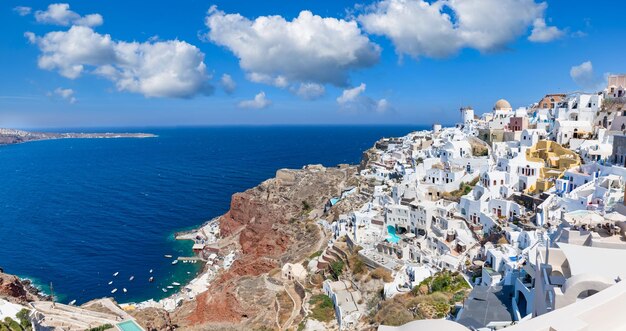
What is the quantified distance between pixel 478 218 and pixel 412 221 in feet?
19.5

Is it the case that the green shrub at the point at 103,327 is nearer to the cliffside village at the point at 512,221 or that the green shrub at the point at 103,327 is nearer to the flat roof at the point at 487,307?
the cliffside village at the point at 512,221

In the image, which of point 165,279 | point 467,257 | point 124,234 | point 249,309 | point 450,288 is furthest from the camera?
point 124,234

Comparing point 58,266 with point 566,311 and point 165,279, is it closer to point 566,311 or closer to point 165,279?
point 165,279

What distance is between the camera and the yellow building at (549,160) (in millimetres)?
36000

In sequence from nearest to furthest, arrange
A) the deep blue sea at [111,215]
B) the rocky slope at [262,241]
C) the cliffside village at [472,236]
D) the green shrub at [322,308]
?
the cliffside village at [472,236], the green shrub at [322,308], the rocky slope at [262,241], the deep blue sea at [111,215]

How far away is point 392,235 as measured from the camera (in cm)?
3881

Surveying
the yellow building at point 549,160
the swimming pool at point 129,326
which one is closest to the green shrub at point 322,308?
the swimming pool at point 129,326

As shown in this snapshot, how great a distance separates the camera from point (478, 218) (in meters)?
34.9

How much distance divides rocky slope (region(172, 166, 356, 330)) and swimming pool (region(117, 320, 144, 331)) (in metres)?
4.89

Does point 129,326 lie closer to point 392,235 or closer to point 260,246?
point 260,246

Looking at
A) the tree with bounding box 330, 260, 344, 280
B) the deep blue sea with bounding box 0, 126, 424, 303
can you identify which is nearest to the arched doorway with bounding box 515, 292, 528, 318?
the tree with bounding box 330, 260, 344, 280

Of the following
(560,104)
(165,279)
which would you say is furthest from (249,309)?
(560,104)

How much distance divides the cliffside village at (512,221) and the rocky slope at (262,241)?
223 inches

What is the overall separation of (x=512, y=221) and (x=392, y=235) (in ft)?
34.3
